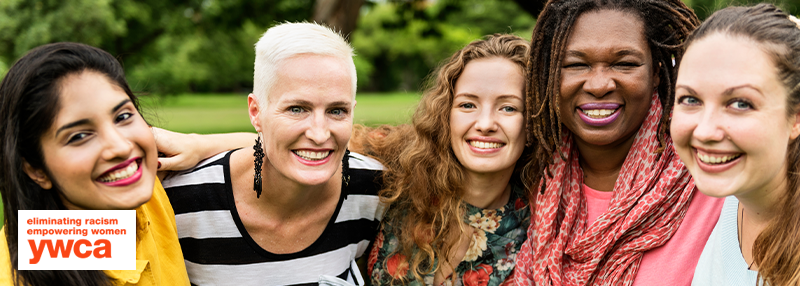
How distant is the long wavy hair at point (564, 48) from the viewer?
8.87 feet

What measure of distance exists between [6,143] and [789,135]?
2816 mm

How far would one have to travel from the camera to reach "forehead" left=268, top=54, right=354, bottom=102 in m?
2.60


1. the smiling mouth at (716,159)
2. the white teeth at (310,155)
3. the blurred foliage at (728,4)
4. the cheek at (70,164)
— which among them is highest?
the blurred foliage at (728,4)

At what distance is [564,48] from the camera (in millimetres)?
2768

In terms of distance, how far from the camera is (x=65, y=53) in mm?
2109

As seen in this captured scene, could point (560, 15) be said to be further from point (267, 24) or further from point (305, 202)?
point (267, 24)

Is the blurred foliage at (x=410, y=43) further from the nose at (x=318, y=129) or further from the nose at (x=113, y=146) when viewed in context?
the nose at (x=113, y=146)

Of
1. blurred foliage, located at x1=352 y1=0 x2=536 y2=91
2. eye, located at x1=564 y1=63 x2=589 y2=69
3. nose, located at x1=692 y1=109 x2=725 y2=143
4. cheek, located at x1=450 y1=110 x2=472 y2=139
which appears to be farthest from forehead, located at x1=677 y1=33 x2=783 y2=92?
blurred foliage, located at x1=352 y1=0 x2=536 y2=91

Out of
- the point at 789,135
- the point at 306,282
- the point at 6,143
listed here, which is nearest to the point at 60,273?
the point at 6,143

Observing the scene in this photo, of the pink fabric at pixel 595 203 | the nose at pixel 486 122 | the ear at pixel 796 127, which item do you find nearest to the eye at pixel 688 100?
the ear at pixel 796 127

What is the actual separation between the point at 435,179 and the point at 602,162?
893 millimetres

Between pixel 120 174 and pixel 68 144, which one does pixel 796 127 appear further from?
pixel 68 144

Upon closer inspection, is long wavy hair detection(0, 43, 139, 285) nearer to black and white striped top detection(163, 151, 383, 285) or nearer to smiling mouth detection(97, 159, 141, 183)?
smiling mouth detection(97, 159, 141, 183)

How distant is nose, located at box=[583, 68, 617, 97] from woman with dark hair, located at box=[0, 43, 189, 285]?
1.99 m
